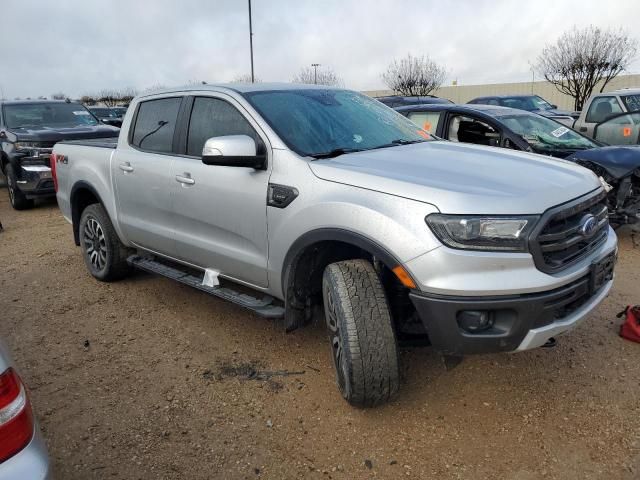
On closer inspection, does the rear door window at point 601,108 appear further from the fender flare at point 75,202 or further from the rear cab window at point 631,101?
the fender flare at point 75,202

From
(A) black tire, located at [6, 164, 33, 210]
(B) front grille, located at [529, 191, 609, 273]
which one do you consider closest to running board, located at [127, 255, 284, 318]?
(B) front grille, located at [529, 191, 609, 273]

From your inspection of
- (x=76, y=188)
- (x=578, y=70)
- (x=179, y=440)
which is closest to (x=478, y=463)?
(x=179, y=440)

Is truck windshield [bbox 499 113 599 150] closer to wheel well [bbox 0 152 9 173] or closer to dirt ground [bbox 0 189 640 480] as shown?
dirt ground [bbox 0 189 640 480]

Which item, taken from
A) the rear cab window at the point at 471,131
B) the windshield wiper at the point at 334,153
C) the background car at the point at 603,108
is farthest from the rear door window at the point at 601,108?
the windshield wiper at the point at 334,153

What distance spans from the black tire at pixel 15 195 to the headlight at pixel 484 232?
8.75 meters

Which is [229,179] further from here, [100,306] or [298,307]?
[100,306]

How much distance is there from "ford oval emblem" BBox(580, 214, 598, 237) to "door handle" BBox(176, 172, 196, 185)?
7.89ft

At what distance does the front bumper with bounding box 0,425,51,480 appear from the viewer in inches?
61.7

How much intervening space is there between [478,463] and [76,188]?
4.30 metres

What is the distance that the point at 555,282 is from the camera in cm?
252

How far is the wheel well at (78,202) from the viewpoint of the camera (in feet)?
17.2

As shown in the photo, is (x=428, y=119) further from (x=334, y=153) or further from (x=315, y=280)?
(x=315, y=280)

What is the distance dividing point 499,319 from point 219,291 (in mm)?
1935

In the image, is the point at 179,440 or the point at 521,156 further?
the point at 521,156
